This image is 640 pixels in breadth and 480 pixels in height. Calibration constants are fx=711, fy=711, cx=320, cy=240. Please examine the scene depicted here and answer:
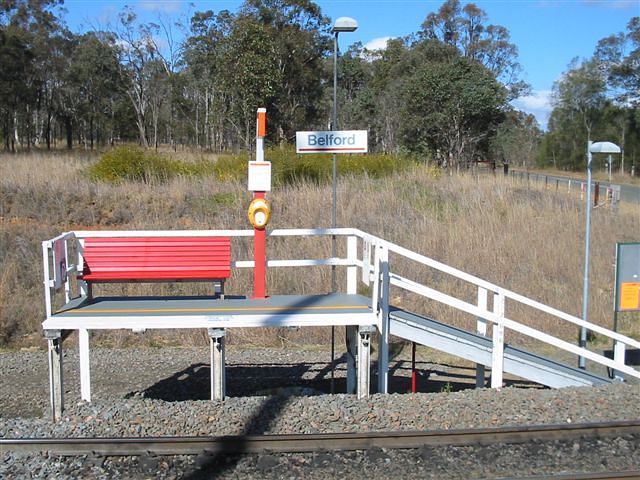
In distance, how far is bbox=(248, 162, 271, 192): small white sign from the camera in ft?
24.7

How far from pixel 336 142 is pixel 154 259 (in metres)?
2.53

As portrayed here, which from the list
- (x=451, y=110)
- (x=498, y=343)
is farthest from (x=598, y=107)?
(x=498, y=343)

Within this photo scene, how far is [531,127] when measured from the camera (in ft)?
268

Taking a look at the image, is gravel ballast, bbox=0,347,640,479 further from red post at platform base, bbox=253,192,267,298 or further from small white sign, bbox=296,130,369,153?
small white sign, bbox=296,130,369,153

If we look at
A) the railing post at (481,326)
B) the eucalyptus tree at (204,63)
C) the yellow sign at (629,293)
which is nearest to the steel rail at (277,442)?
the railing post at (481,326)

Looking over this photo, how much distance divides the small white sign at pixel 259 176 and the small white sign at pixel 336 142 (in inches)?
40.2

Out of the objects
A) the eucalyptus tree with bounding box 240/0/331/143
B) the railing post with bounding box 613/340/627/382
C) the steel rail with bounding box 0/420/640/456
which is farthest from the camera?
the eucalyptus tree with bounding box 240/0/331/143

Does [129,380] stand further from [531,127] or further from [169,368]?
[531,127]

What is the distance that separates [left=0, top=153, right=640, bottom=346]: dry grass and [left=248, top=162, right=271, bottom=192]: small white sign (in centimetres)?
427

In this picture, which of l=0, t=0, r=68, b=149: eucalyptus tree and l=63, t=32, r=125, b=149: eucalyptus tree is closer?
l=0, t=0, r=68, b=149: eucalyptus tree

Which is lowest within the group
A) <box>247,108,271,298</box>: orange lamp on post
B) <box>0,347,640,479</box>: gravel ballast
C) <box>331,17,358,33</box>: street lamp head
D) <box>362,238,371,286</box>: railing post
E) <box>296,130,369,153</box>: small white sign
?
<box>0,347,640,479</box>: gravel ballast

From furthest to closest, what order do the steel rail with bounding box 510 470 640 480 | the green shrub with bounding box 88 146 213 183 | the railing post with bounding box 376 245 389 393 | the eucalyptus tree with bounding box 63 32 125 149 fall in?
the eucalyptus tree with bounding box 63 32 125 149, the green shrub with bounding box 88 146 213 183, the railing post with bounding box 376 245 389 393, the steel rail with bounding box 510 470 640 480

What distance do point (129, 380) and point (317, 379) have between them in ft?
7.86

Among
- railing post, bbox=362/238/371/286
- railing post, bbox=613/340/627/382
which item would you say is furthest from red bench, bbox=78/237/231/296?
railing post, bbox=613/340/627/382
